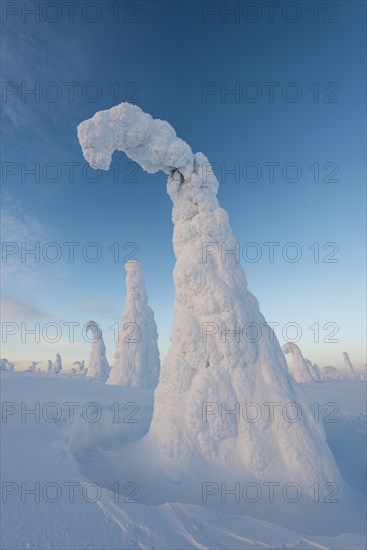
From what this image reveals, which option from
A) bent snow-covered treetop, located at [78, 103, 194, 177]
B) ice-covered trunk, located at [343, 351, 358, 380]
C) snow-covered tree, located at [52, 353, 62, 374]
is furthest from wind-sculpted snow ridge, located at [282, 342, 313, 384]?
snow-covered tree, located at [52, 353, 62, 374]

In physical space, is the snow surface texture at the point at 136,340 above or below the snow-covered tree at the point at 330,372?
above

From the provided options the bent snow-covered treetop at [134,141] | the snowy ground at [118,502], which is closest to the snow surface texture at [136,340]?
the snowy ground at [118,502]

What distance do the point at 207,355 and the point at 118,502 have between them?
12.7 feet

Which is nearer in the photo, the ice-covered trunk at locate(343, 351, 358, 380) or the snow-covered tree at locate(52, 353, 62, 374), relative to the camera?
the ice-covered trunk at locate(343, 351, 358, 380)

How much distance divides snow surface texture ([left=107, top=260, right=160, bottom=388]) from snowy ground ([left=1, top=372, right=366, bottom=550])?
1426 cm

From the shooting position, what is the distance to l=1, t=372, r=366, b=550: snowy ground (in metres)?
3.75

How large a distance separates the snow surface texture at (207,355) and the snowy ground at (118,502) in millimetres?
543

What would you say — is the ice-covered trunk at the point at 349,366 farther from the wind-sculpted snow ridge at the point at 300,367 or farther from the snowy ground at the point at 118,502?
the snowy ground at the point at 118,502

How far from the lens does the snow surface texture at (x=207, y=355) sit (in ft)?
22.1

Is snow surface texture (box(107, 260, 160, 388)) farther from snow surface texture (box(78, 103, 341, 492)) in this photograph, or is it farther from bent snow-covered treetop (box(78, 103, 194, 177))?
bent snow-covered treetop (box(78, 103, 194, 177))

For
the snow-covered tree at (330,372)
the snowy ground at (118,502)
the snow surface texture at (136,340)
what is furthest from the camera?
the snow-covered tree at (330,372)

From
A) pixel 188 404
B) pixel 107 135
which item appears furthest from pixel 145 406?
pixel 107 135

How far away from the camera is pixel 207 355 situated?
762 centimetres

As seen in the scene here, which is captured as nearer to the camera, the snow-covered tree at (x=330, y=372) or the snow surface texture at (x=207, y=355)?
the snow surface texture at (x=207, y=355)
